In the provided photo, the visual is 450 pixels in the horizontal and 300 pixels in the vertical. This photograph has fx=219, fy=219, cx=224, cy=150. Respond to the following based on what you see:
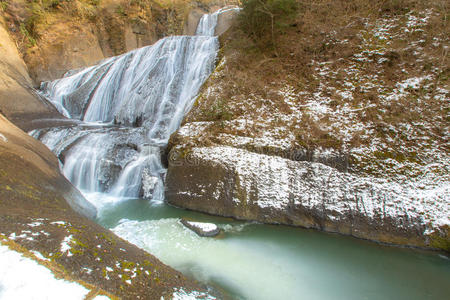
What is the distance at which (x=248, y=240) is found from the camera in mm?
5180

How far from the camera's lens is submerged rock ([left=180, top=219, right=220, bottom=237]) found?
17.1 ft

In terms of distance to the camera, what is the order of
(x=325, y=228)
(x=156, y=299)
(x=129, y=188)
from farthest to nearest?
1. (x=129, y=188)
2. (x=325, y=228)
3. (x=156, y=299)

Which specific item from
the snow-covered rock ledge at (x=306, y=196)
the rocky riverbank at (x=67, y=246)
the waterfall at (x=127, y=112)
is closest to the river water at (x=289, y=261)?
the snow-covered rock ledge at (x=306, y=196)

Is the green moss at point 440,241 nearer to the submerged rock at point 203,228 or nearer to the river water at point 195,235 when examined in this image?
the river water at point 195,235

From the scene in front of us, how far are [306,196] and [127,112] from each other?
31.3 feet

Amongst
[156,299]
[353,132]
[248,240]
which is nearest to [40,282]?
[156,299]

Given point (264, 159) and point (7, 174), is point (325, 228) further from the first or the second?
point (7, 174)

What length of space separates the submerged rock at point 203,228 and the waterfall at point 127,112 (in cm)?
200

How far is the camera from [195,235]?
5230mm

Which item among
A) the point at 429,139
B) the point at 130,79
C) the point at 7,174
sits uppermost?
the point at 130,79

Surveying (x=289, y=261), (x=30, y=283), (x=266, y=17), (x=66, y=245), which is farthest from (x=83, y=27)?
(x=289, y=261)

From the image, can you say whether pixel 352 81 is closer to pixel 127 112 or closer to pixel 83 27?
pixel 127 112

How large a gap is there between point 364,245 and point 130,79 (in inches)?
506

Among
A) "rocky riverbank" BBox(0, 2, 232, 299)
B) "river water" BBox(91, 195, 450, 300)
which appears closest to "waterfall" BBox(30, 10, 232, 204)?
"river water" BBox(91, 195, 450, 300)
